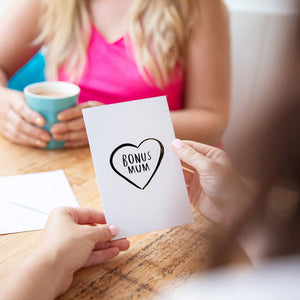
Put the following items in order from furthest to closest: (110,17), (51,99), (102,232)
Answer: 1. (110,17)
2. (51,99)
3. (102,232)

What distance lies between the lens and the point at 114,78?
1.29 m

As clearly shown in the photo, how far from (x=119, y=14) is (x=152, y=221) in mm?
939

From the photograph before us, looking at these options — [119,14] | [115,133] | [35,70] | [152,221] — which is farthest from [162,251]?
[35,70]

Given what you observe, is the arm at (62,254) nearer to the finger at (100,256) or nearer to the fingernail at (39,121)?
the finger at (100,256)

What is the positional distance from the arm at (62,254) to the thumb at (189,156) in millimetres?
183

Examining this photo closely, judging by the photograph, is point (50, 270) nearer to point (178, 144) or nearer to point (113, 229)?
point (113, 229)

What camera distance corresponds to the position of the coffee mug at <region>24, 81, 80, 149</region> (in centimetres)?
93

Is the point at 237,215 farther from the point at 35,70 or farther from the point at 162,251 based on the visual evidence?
the point at 35,70

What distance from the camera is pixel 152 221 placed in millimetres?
647

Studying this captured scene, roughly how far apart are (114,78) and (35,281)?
912 mm

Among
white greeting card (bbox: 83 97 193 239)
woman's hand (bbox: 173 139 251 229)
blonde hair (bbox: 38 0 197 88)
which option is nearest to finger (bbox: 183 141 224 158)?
woman's hand (bbox: 173 139 251 229)

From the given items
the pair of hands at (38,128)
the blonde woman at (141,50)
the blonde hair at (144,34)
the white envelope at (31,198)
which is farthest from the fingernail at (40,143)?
the blonde hair at (144,34)

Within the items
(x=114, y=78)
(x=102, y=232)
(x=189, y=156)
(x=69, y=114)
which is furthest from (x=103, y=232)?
(x=114, y=78)

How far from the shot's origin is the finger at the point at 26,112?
956 mm
